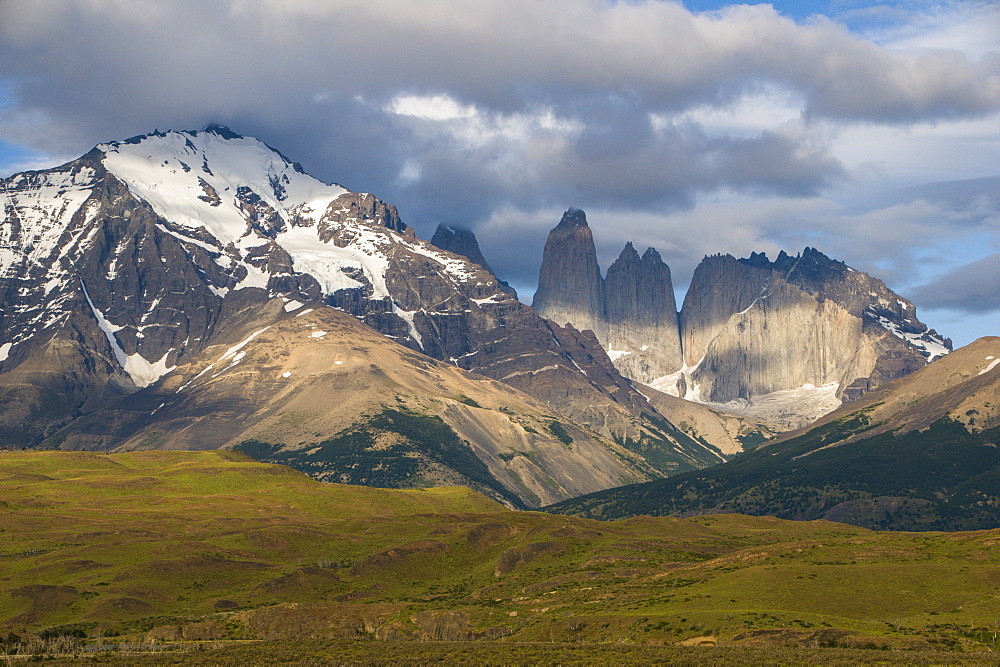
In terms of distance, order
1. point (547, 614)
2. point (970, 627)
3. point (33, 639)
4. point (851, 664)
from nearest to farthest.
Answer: point (851, 664)
point (970, 627)
point (33, 639)
point (547, 614)

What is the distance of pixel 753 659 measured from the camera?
131375 mm

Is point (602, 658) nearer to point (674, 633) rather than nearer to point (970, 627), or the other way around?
point (674, 633)

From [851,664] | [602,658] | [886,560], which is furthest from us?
[886,560]

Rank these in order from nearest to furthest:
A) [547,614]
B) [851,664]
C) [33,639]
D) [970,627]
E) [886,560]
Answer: [851,664]
[970,627]
[33,639]
[547,614]
[886,560]

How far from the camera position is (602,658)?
138 metres

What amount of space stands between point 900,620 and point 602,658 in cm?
4523

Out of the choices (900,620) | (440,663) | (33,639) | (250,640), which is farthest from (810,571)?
(33,639)

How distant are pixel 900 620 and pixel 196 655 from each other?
3632 inches

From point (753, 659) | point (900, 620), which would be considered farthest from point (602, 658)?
point (900, 620)

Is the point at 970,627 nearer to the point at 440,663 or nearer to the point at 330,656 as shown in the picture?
the point at 440,663

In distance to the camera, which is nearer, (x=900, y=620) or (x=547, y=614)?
(x=900, y=620)

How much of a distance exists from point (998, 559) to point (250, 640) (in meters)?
117

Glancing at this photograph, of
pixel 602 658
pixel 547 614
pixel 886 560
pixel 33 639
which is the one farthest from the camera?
pixel 886 560

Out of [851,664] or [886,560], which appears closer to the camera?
[851,664]
